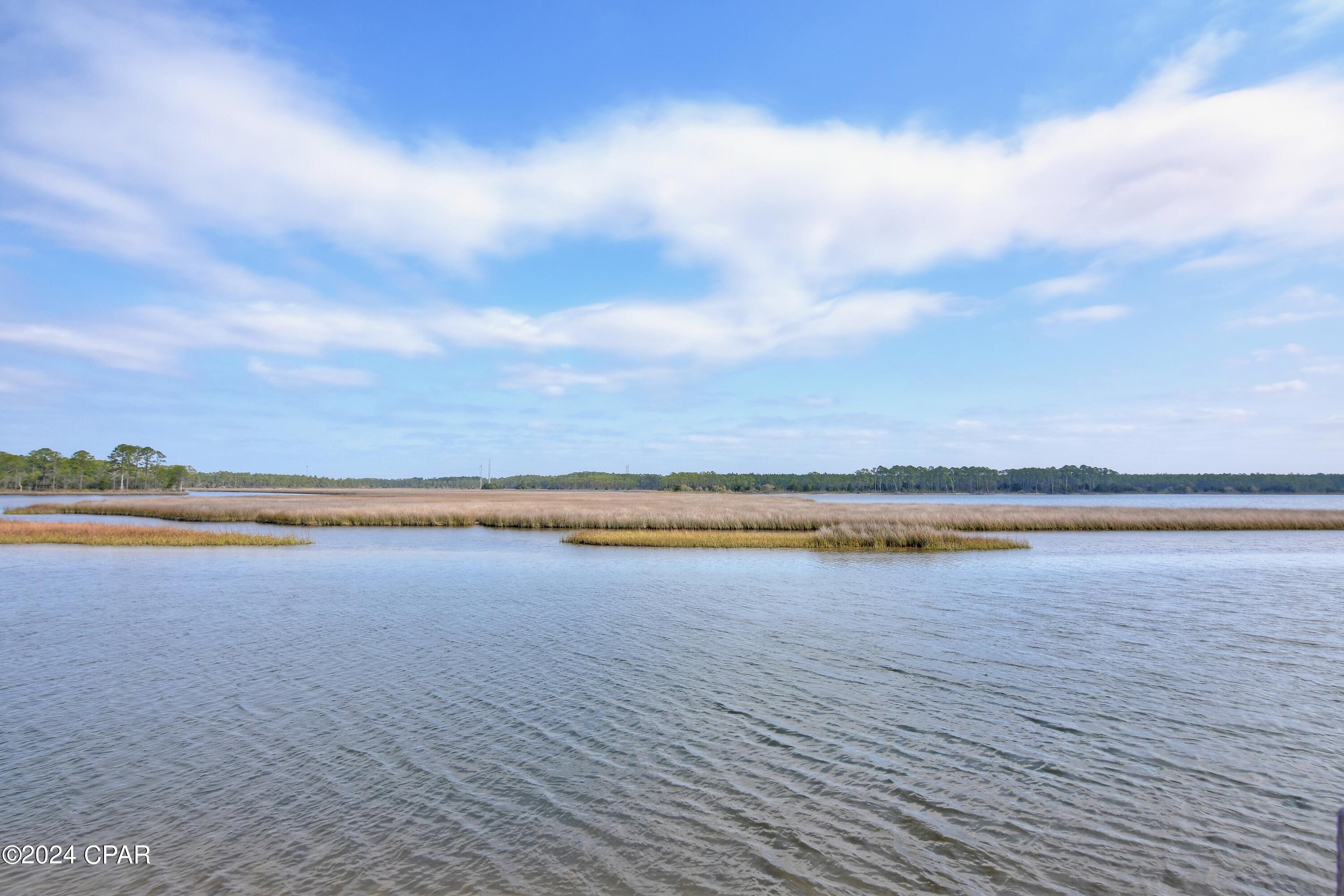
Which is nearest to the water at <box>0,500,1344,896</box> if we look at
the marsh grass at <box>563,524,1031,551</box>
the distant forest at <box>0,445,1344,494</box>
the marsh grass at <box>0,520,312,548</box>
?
the marsh grass at <box>563,524,1031,551</box>

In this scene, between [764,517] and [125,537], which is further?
[764,517]

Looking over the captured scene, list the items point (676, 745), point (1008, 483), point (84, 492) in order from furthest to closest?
point (1008, 483)
point (84, 492)
point (676, 745)

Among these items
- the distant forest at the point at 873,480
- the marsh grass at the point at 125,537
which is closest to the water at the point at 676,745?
the marsh grass at the point at 125,537

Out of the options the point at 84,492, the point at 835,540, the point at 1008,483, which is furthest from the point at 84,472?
the point at 1008,483

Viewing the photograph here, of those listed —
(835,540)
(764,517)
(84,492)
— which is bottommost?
(835,540)

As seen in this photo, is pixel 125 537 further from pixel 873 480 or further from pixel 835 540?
pixel 873 480

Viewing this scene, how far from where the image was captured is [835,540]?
3378 cm

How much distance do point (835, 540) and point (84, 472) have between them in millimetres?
162826

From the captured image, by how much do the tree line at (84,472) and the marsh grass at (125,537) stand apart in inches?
4805

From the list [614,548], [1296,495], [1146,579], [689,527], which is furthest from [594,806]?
[1296,495]

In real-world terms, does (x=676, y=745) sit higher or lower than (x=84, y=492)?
lower

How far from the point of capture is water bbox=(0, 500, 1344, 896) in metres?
5.79

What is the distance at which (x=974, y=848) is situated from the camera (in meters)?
6.00

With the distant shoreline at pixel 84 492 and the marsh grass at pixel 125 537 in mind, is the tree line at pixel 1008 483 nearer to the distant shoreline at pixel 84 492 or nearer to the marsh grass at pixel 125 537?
the distant shoreline at pixel 84 492
